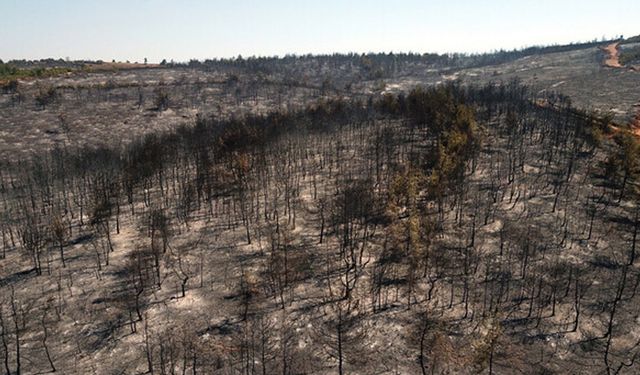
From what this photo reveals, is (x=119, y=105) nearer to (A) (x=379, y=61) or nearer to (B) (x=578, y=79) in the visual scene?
(B) (x=578, y=79)

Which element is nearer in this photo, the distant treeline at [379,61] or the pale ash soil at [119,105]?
the pale ash soil at [119,105]

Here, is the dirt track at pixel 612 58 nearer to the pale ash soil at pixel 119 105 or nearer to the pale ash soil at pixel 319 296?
the pale ash soil at pixel 119 105

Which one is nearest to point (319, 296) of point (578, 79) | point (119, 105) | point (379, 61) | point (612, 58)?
point (119, 105)

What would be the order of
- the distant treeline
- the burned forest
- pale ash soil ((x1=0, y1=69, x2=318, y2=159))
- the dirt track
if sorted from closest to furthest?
the burned forest
pale ash soil ((x1=0, y1=69, x2=318, y2=159))
the dirt track
the distant treeline

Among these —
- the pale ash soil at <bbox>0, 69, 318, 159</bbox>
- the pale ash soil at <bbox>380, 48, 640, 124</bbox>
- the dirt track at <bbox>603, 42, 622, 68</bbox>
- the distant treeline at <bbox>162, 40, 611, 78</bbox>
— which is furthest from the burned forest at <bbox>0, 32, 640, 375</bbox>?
the distant treeline at <bbox>162, 40, 611, 78</bbox>

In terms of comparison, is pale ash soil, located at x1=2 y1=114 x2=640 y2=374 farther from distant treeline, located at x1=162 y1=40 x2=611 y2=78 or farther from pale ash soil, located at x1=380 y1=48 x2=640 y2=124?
distant treeline, located at x1=162 y1=40 x2=611 y2=78

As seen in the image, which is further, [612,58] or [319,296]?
[612,58]

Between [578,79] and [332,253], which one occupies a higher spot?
[578,79]


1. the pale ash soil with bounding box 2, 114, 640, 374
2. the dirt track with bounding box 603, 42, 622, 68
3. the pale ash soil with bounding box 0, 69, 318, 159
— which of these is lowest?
the pale ash soil with bounding box 2, 114, 640, 374

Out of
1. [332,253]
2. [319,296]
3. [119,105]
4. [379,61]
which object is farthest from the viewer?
[379,61]

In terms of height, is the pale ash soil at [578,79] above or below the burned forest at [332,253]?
above

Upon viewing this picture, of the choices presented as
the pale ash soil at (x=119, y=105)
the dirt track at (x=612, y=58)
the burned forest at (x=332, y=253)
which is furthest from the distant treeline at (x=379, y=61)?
the burned forest at (x=332, y=253)

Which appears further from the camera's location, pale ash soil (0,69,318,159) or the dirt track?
the dirt track
